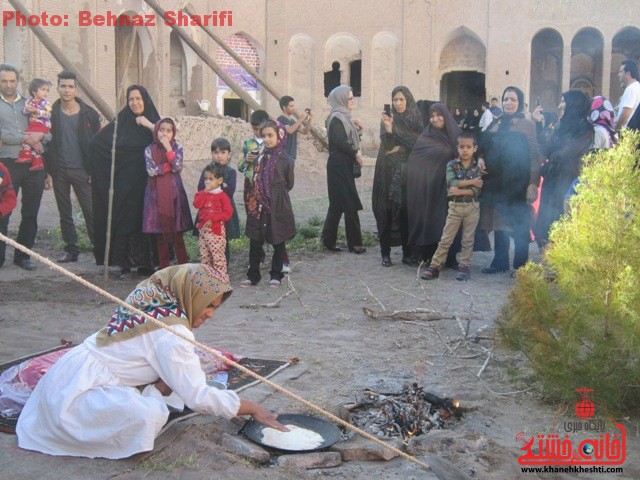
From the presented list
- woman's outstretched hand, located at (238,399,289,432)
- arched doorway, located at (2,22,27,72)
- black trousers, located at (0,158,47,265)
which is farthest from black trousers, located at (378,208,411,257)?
arched doorway, located at (2,22,27,72)

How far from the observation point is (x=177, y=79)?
2467 centimetres

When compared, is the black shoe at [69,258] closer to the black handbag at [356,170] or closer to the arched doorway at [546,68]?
the black handbag at [356,170]

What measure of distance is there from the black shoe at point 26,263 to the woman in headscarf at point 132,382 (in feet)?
15.6

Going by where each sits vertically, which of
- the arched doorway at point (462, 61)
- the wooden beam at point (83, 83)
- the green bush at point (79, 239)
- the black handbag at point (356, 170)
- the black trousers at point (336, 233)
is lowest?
the green bush at point (79, 239)

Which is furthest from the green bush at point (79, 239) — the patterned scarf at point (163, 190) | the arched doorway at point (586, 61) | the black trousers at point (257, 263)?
the arched doorway at point (586, 61)

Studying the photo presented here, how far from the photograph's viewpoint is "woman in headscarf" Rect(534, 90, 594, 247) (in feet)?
25.0

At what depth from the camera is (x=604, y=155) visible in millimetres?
4152

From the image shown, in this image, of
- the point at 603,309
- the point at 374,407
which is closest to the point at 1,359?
the point at 374,407

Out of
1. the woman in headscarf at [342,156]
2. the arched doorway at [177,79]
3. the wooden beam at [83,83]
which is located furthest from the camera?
the arched doorway at [177,79]

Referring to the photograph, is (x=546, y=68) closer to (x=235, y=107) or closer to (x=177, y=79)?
(x=235, y=107)

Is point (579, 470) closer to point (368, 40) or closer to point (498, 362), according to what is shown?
point (498, 362)

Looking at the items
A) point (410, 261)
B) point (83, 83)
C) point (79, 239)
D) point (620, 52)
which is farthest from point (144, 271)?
point (620, 52)

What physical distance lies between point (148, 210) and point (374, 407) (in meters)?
4.04

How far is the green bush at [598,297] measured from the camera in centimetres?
394
